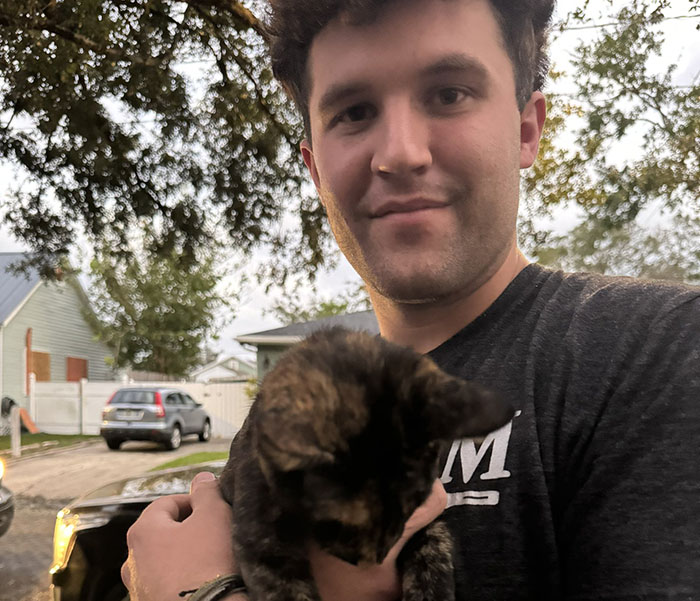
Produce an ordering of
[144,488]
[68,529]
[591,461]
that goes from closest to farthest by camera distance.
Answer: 1. [591,461]
2. [68,529]
3. [144,488]

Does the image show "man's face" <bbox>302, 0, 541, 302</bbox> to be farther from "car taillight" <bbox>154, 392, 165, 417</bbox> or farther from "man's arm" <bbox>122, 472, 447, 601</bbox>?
"car taillight" <bbox>154, 392, 165, 417</bbox>

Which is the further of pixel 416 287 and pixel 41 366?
pixel 41 366

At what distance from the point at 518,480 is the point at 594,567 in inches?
10.5

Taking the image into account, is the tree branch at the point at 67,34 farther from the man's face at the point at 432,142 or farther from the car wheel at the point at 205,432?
the car wheel at the point at 205,432

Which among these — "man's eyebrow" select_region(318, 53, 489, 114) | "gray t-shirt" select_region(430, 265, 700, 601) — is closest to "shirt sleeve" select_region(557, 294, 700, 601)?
"gray t-shirt" select_region(430, 265, 700, 601)

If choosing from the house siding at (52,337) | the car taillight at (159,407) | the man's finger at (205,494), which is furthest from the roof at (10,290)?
the man's finger at (205,494)

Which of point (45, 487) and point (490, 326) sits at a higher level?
point (490, 326)

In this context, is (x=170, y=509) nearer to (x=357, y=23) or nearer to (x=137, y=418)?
(x=357, y=23)

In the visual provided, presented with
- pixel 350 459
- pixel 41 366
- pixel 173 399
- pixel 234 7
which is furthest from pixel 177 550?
pixel 41 366

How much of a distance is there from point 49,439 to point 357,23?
90.7ft

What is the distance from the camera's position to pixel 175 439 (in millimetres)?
22469

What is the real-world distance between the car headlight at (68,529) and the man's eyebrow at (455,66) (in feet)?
14.2

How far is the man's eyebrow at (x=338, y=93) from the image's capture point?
2068mm

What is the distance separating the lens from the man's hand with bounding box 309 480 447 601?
1651mm
